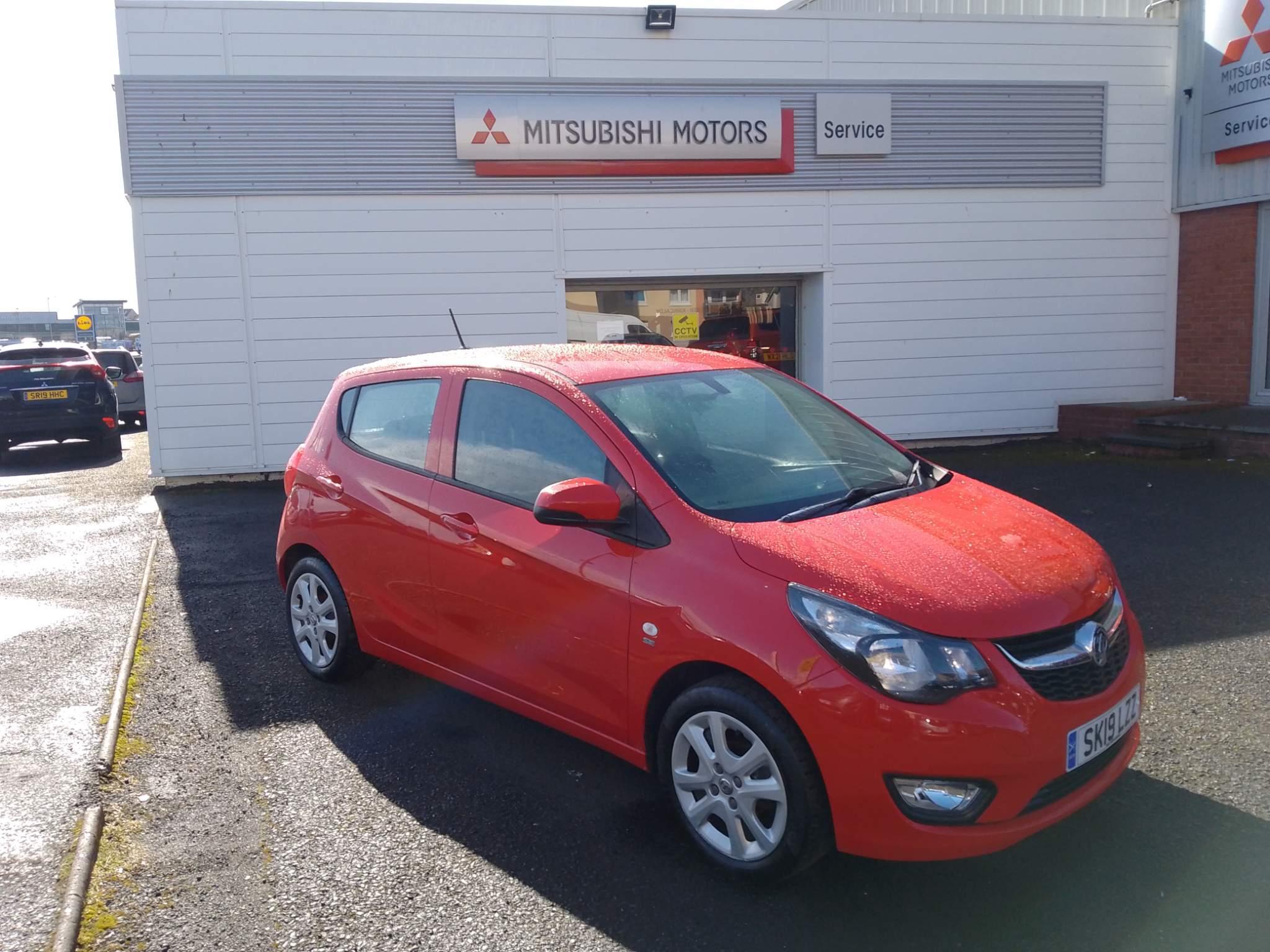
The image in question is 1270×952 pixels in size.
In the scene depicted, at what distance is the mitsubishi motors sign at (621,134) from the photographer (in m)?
11.5

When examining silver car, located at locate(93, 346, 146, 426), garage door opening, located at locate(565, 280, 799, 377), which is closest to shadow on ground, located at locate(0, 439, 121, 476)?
silver car, located at locate(93, 346, 146, 426)

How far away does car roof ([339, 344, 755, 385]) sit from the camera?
4.30 m

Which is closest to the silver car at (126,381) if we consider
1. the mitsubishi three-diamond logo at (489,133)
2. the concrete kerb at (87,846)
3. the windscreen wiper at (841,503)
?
the mitsubishi three-diamond logo at (489,133)

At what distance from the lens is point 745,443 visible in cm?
409

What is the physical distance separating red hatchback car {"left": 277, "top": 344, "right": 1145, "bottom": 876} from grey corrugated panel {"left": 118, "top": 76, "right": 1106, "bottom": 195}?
24.0ft

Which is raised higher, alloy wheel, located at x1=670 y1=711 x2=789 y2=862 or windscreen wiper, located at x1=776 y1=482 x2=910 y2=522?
windscreen wiper, located at x1=776 y1=482 x2=910 y2=522

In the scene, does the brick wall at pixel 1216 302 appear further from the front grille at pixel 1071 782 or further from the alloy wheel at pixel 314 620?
the alloy wheel at pixel 314 620

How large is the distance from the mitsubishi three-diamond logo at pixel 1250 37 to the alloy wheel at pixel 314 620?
37.9ft

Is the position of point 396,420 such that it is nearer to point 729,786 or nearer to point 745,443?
point 745,443

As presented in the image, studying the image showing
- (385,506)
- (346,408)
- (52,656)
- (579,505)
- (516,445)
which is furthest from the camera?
(52,656)

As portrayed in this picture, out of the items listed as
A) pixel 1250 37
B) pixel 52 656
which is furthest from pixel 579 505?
pixel 1250 37

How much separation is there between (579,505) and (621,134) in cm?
899

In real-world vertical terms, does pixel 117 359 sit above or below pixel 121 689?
above

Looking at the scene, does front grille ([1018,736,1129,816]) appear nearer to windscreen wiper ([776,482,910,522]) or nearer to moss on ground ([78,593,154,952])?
windscreen wiper ([776,482,910,522])
